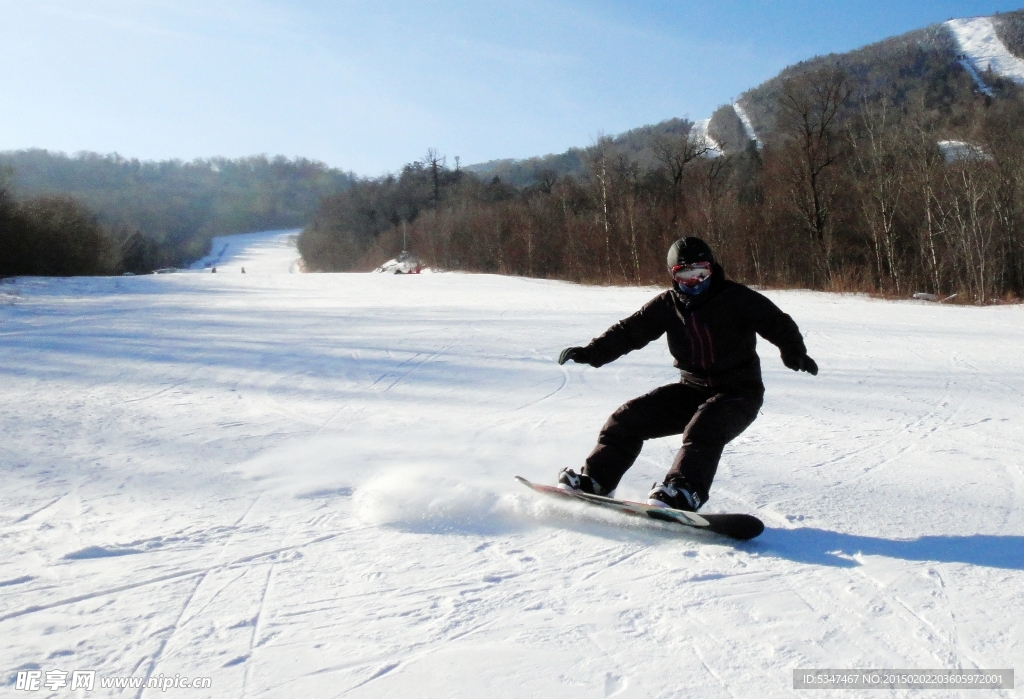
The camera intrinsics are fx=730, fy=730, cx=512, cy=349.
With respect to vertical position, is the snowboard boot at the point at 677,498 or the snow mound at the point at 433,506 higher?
the snowboard boot at the point at 677,498

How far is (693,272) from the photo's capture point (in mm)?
3725

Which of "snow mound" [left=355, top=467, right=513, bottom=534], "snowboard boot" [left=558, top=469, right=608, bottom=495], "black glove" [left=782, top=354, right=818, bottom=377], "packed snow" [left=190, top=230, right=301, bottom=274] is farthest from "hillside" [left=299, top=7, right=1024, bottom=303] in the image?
"packed snow" [left=190, top=230, right=301, bottom=274]

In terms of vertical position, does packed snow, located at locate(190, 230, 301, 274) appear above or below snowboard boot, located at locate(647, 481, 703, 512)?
above

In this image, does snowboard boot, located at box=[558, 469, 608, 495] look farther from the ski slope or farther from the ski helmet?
the ski helmet

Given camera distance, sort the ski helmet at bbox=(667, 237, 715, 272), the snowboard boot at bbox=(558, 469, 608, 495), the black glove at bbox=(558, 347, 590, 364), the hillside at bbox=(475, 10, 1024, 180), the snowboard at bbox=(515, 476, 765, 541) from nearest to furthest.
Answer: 1. the snowboard at bbox=(515, 476, 765, 541)
2. the ski helmet at bbox=(667, 237, 715, 272)
3. the snowboard boot at bbox=(558, 469, 608, 495)
4. the black glove at bbox=(558, 347, 590, 364)
5. the hillside at bbox=(475, 10, 1024, 180)

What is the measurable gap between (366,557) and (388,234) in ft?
215

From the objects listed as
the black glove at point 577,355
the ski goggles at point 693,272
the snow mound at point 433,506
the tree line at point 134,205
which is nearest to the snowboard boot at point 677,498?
the snow mound at point 433,506

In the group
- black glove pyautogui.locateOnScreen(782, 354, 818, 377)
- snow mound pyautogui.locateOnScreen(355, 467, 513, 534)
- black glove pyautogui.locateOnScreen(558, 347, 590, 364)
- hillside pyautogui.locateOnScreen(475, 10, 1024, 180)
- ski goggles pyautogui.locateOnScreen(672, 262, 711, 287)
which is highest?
hillside pyautogui.locateOnScreen(475, 10, 1024, 180)

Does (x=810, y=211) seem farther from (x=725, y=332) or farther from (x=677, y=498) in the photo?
(x=677, y=498)

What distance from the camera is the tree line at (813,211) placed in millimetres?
27156

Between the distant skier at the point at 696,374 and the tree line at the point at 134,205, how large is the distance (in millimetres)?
34968

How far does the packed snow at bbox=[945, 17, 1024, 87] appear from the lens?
325ft

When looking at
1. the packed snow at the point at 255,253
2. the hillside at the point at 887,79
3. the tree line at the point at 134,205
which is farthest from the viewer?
the hillside at the point at 887,79

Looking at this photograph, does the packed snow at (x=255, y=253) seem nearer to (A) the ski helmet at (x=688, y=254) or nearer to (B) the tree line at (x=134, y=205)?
(B) the tree line at (x=134, y=205)
